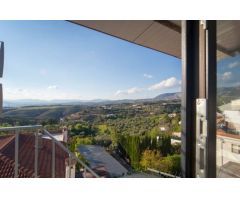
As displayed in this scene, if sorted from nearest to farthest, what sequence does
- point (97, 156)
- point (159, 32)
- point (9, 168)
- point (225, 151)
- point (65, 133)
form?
point (225, 151), point (9, 168), point (159, 32), point (65, 133), point (97, 156)

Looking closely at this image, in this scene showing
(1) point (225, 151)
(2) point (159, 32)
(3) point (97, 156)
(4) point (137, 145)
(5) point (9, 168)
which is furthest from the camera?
(3) point (97, 156)

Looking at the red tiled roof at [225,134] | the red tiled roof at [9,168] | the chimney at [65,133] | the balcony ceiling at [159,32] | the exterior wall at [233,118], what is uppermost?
the balcony ceiling at [159,32]

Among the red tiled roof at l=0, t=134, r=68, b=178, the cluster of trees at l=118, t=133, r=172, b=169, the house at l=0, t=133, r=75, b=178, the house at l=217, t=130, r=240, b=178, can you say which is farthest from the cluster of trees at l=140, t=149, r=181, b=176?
the house at l=217, t=130, r=240, b=178

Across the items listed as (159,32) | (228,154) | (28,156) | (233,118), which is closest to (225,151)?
(228,154)

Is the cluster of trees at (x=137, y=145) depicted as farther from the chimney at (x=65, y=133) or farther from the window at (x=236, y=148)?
the window at (x=236, y=148)

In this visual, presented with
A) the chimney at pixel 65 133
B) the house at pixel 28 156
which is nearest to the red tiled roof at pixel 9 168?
the house at pixel 28 156

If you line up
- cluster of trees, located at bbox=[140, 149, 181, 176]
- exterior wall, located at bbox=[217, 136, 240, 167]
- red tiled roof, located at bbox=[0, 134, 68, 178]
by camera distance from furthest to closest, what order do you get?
cluster of trees, located at bbox=[140, 149, 181, 176] → red tiled roof, located at bbox=[0, 134, 68, 178] → exterior wall, located at bbox=[217, 136, 240, 167]

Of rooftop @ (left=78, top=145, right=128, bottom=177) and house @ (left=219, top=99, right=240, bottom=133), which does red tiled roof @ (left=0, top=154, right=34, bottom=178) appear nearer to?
rooftop @ (left=78, top=145, right=128, bottom=177)

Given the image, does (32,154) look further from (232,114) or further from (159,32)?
(232,114)
